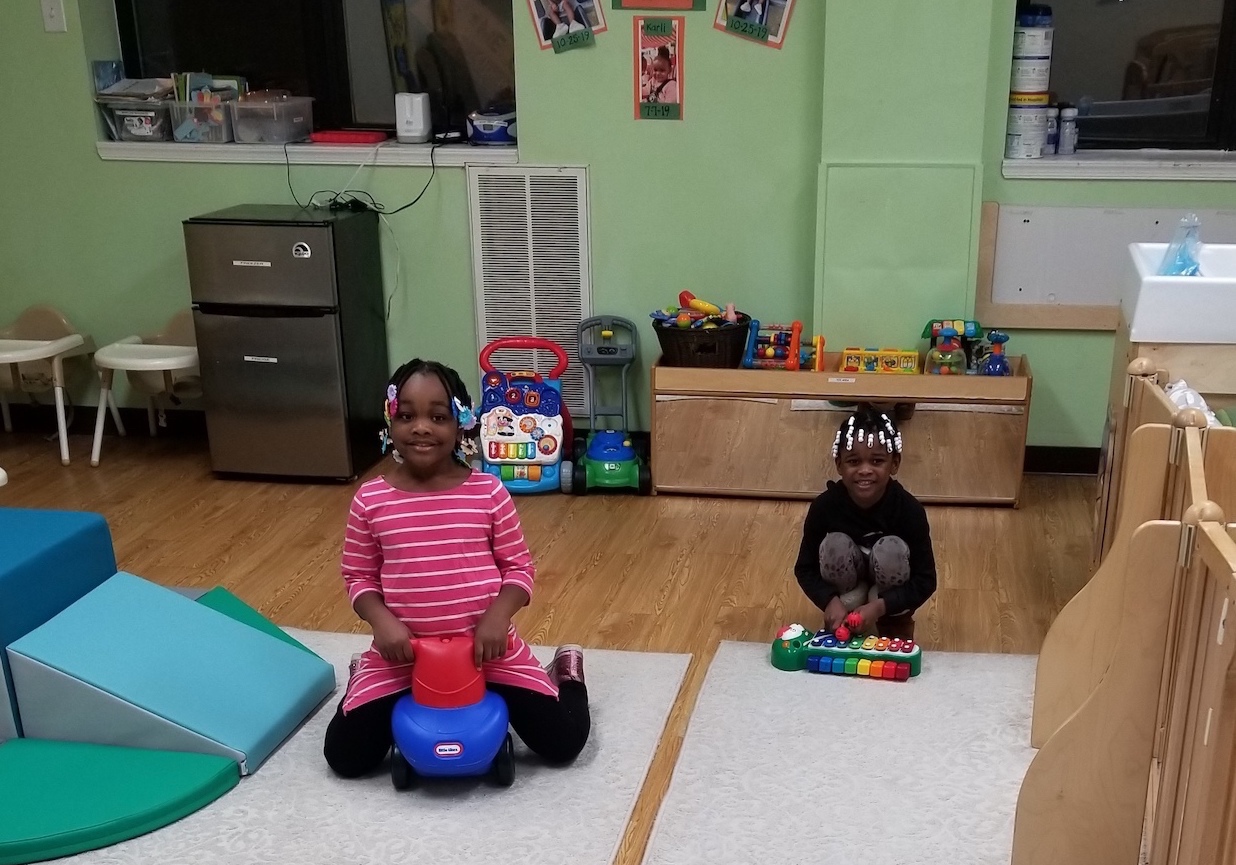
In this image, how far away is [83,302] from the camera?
173 inches

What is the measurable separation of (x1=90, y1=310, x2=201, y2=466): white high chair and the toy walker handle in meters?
0.92

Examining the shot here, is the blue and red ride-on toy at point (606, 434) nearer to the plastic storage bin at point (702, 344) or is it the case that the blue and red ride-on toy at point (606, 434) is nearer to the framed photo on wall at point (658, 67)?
the plastic storage bin at point (702, 344)

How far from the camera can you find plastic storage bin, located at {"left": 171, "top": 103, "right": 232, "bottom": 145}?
13.7 feet

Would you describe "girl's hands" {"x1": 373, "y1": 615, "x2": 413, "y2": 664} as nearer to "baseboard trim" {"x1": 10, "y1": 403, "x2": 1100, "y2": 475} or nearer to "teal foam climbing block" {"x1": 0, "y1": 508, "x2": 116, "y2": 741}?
"teal foam climbing block" {"x1": 0, "y1": 508, "x2": 116, "y2": 741}

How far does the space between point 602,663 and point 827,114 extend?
1812 mm

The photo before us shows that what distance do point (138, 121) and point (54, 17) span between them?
41cm

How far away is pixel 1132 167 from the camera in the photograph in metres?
3.70

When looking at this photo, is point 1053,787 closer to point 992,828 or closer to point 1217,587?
point 992,828

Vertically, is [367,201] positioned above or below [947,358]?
above

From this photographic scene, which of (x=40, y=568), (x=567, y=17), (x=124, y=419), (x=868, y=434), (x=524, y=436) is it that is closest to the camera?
(x=40, y=568)

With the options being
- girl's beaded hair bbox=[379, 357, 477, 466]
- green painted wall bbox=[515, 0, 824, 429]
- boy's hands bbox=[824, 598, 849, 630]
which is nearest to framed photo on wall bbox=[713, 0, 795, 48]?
green painted wall bbox=[515, 0, 824, 429]

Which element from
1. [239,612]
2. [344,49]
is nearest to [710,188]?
[344,49]

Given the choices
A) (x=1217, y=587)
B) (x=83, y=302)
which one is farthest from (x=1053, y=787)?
(x=83, y=302)

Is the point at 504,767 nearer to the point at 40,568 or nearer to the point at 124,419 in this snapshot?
the point at 40,568
